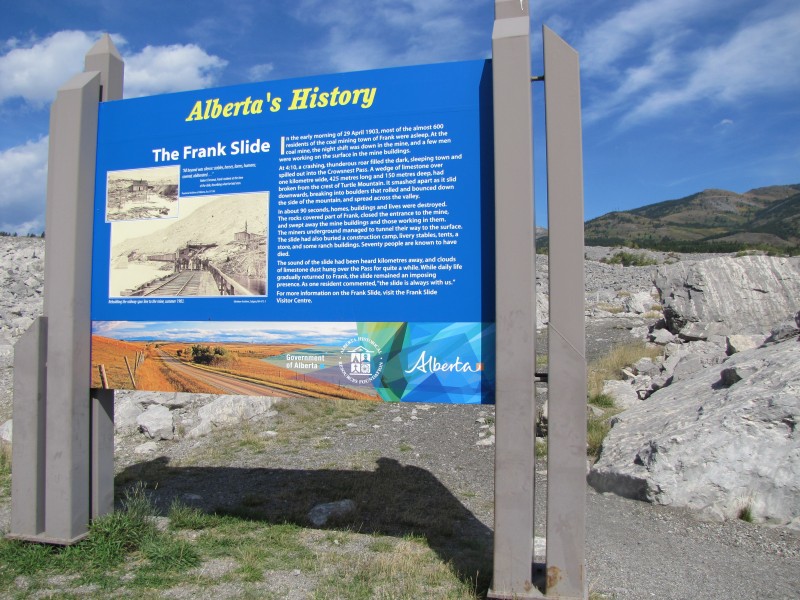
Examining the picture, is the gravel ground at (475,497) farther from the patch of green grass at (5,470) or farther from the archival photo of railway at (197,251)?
the archival photo of railway at (197,251)

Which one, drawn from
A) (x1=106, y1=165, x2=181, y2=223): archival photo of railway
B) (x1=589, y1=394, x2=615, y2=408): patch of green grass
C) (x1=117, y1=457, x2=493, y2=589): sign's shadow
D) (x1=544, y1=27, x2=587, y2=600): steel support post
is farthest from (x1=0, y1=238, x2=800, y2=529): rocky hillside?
(x1=106, y1=165, x2=181, y2=223): archival photo of railway

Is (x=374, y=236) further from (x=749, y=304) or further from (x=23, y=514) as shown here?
(x=749, y=304)

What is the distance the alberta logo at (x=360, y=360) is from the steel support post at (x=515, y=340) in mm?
940

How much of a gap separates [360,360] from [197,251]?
161cm

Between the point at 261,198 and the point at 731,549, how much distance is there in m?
4.55

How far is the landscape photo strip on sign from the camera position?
4.25 m

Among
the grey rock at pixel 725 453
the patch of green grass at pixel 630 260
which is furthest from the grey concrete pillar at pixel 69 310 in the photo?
the patch of green grass at pixel 630 260

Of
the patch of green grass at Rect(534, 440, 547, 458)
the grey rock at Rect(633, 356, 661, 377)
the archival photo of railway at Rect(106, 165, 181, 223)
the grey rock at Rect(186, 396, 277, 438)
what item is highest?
the archival photo of railway at Rect(106, 165, 181, 223)

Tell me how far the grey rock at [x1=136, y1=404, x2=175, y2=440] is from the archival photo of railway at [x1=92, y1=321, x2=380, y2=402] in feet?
14.3

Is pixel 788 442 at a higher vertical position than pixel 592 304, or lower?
lower

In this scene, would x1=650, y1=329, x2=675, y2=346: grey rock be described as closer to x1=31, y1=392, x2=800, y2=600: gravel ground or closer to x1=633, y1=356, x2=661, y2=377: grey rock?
x1=633, y1=356, x2=661, y2=377: grey rock

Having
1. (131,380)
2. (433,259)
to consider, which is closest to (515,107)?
(433,259)

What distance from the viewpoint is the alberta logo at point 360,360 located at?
4.43m

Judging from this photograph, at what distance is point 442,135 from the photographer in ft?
14.1
